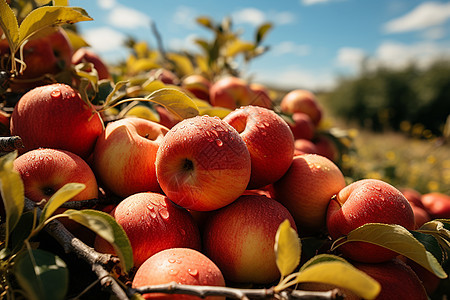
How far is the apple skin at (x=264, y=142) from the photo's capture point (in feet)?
2.39

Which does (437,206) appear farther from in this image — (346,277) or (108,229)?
(108,229)

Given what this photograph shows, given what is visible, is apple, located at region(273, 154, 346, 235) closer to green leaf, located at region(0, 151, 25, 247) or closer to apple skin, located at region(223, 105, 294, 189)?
apple skin, located at region(223, 105, 294, 189)

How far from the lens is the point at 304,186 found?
787 millimetres

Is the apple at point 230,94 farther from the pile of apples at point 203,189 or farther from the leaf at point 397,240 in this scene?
the leaf at point 397,240

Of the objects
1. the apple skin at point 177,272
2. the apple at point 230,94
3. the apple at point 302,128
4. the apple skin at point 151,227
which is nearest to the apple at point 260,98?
the apple at point 230,94

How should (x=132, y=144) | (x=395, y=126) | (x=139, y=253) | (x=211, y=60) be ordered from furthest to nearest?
1. (x=395, y=126)
2. (x=211, y=60)
3. (x=132, y=144)
4. (x=139, y=253)

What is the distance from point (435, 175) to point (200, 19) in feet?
8.83

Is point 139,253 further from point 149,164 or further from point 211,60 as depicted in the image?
point 211,60

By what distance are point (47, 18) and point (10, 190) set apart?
0.48m

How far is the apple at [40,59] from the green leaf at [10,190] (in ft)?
1.98

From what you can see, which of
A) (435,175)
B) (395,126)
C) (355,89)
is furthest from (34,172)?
(355,89)

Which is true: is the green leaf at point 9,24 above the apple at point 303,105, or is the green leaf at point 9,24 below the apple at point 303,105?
above

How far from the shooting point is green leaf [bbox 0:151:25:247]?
17.6 inches

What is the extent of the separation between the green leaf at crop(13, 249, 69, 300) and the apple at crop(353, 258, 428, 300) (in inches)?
22.6
